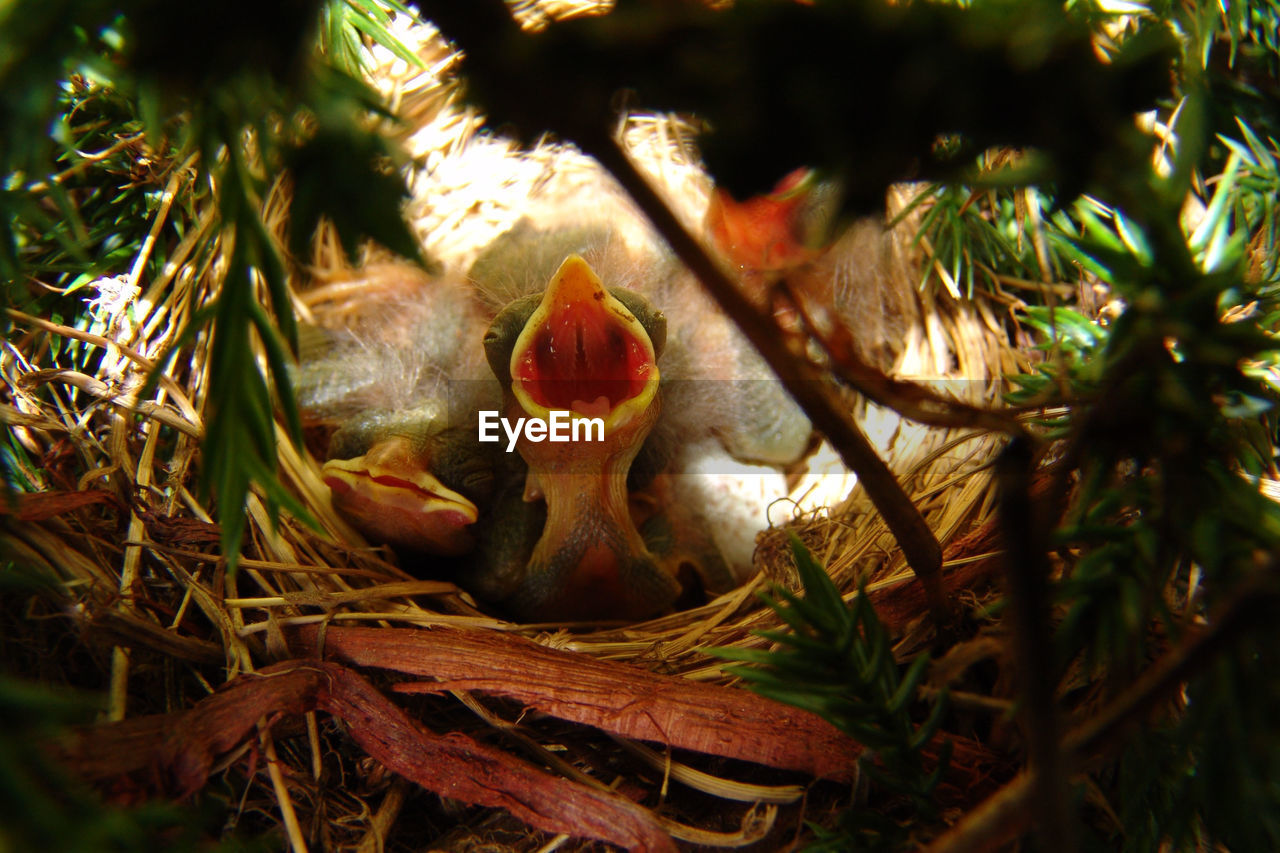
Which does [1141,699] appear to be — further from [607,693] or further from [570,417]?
[570,417]

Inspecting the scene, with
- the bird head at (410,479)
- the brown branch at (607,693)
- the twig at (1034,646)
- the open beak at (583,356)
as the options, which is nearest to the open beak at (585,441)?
the open beak at (583,356)

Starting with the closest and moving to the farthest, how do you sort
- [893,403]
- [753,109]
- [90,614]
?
[753,109], [893,403], [90,614]

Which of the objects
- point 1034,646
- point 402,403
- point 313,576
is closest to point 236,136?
point 1034,646

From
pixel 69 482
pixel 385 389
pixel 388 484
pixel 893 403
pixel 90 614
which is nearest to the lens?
pixel 893 403

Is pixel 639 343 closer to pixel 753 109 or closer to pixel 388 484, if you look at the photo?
pixel 388 484

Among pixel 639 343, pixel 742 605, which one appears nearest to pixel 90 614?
pixel 639 343

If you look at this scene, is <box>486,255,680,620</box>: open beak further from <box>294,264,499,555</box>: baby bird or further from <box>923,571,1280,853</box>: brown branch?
<box>923,571,1280,853</box>: brown branch

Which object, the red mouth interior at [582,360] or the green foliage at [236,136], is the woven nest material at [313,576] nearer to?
the green foliage at [236,136]
